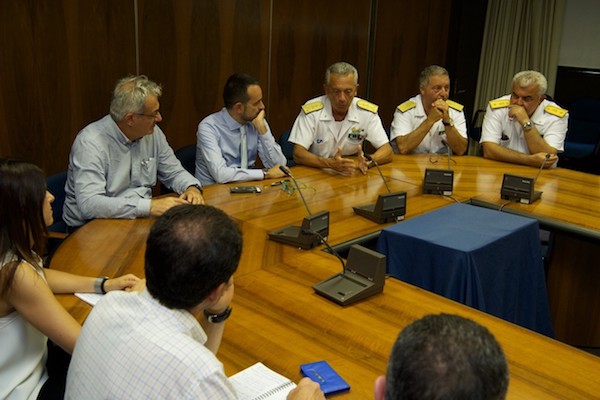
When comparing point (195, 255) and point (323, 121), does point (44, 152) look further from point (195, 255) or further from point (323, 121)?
point (195, 255)

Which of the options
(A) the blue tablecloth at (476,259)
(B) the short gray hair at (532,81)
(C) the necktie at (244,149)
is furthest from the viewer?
(B) the short gray hair at (532,81)

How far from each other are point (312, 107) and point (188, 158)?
35.8 inches

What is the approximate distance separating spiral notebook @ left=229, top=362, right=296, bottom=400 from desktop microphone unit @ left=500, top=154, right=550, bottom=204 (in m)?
1.98

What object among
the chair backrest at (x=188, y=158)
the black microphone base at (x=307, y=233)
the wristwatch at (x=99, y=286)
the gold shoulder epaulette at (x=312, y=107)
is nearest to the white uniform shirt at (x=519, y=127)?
the gold shoulder epaulette at (x=312, y=107)

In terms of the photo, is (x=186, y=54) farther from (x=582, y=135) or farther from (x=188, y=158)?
(x=582, y=135)

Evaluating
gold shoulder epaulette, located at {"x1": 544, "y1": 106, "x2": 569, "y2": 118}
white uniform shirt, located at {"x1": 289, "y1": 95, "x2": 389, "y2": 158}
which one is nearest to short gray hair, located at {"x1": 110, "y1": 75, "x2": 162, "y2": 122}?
white uniform shirt, located at {"x1": 289, "y1": 95, "x2": 389, "y2": 158}

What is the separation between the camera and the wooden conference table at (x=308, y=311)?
4.77 ft

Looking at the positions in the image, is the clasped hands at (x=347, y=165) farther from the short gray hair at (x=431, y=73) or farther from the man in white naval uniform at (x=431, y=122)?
the short gray hair at (x=431, y=73)

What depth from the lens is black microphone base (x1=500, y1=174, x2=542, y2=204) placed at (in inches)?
115

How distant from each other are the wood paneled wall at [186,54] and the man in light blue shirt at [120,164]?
1132 millimetres

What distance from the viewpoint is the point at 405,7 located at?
5.96 m

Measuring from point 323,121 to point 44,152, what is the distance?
6.00 feet

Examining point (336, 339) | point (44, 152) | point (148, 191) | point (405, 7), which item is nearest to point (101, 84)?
point (44, 152)

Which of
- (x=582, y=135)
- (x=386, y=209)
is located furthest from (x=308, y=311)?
(x=582, y=135)
